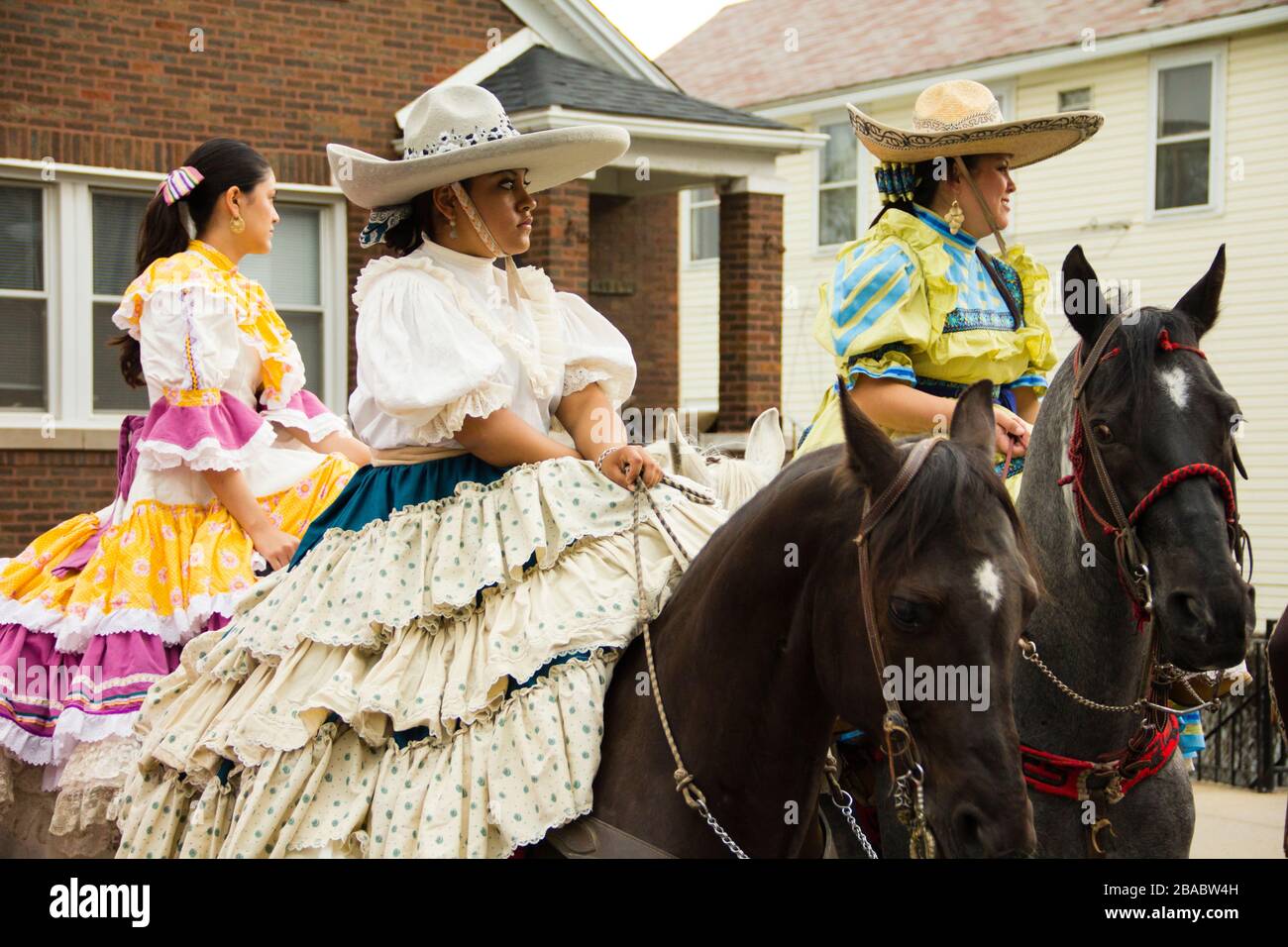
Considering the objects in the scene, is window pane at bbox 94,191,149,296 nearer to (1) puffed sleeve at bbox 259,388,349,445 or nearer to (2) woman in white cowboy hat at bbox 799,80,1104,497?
(1) puffed sleeve at bbox 259,388,349,445

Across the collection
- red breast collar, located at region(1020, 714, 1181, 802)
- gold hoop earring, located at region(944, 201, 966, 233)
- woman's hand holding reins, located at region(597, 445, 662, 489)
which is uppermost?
gold hoop earring, located at region(944, 201, 966, 233)

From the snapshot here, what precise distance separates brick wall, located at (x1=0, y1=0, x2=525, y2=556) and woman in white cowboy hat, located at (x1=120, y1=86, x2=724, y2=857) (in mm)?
8372

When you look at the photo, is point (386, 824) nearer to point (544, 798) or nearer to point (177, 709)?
point (544, 798)

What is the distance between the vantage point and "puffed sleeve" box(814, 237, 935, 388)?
4.06 m

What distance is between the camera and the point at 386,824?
10.3ft

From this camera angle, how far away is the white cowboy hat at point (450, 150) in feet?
11.8

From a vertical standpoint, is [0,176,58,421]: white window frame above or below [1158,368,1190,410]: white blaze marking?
above

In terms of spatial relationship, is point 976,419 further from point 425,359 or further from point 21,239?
point 21,239

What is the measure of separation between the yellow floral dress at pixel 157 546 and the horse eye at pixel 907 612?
2546 millimetres

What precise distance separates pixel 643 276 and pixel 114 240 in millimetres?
5782

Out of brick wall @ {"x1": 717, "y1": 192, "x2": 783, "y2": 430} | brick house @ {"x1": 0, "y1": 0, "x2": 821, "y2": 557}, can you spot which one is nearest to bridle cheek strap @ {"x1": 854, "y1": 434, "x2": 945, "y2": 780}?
brick house @ {"x1": 0, "y1": 0, "x2": 821, "y2": 557}

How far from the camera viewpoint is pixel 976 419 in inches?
110

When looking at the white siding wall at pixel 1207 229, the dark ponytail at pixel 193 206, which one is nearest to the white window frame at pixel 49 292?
the dark ponytail at pixel 193 206
